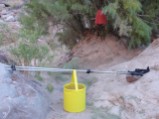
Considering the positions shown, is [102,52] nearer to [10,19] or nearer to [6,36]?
[6,36]

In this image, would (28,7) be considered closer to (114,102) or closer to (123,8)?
(123,8)

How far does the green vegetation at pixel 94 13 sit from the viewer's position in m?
4.07

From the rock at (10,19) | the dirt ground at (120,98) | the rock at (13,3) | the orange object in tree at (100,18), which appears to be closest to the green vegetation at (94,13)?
the orange object in tree at (100,18)

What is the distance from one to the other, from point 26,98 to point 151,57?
1499 millimetres

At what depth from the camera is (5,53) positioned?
13.7 feet

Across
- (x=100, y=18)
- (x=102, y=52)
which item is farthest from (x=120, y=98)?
(x=102, y=52)

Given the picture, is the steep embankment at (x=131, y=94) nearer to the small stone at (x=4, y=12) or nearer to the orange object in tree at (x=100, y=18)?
the orange object in tree at (x=100, y=18)

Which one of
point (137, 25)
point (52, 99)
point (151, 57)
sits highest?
point (137, 25)

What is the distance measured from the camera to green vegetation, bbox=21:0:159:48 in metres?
4.07

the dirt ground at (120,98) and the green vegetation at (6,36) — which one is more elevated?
the green vegetation at (6,36)

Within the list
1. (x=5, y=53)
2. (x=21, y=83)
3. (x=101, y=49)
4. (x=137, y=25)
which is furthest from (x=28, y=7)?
(x=21, y=83)

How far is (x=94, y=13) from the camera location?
438 centimetres

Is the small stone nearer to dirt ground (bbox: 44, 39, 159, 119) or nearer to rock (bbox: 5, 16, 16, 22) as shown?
rock (bbox: 5, 16, 16, 22)

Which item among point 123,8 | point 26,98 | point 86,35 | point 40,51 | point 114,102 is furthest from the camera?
point 86,35
